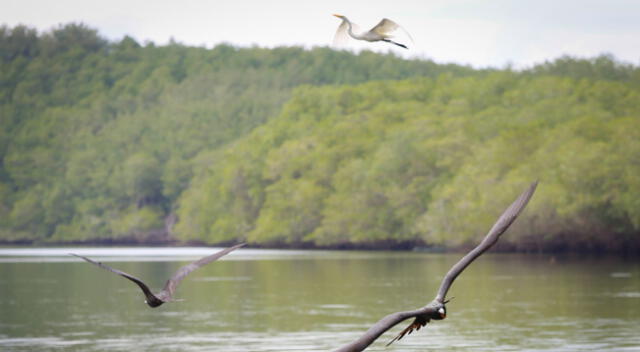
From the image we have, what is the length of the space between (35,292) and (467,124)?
71995mm

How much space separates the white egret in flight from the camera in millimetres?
16188

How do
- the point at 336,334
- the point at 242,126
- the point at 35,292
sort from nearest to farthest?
1. the point at 336,334
2. the point at 35,292
3. the point at 242,126

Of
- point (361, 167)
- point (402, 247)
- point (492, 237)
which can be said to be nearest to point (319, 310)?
point (492, 237)

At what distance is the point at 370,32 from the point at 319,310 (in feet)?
68.8

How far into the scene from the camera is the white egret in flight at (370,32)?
1619 cm

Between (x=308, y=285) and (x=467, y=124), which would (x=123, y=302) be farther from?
(x=467, y=124)

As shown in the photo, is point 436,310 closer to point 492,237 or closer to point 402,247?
point 492,237

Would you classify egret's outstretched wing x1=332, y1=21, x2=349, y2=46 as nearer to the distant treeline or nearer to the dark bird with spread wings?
the dark bird with spread wings

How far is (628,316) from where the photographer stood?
32.6 m

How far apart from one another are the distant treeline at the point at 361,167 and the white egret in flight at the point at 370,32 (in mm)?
62110

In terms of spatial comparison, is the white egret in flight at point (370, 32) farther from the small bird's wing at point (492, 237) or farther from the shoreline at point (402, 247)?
the shoreline at point (402, 247)

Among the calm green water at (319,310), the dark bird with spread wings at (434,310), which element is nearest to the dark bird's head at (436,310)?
the dark bird with spread wings at (434,310)

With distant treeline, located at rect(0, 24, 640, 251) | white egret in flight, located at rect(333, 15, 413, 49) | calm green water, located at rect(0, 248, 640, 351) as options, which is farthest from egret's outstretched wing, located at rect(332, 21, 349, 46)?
distant treeline, located at rect(0, 24, 640, 251)

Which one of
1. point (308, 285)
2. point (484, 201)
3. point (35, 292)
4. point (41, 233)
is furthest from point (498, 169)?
point (41, 233)
